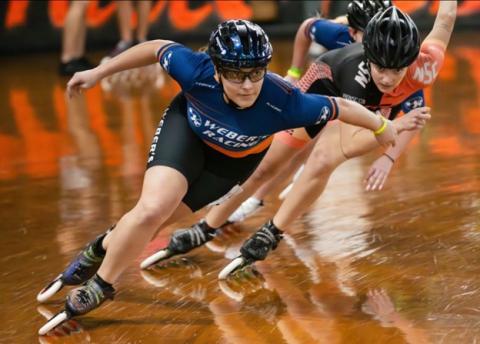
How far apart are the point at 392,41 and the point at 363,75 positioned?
1.70 ft

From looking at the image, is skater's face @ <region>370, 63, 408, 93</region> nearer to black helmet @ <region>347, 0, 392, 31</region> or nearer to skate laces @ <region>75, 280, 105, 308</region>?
black helmet @ <region>347, 0, 392, 31</region>

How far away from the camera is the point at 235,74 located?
15.7 ft

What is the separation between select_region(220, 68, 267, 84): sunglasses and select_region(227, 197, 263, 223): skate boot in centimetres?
209

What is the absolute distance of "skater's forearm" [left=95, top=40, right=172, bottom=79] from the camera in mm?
5094

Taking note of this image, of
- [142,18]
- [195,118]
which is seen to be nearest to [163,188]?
[195,118]

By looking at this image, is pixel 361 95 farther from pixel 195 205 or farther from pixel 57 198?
pixel 57 198

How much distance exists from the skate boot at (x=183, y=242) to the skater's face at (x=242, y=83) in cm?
143

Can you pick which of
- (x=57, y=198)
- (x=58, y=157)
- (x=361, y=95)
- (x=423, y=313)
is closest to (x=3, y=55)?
(x=58, y=157)

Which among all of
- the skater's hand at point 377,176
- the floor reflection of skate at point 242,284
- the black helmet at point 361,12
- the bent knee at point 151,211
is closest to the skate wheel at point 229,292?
the floor reflection of skate at point 242,284

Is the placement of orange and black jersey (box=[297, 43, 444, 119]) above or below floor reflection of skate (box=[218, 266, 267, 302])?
above

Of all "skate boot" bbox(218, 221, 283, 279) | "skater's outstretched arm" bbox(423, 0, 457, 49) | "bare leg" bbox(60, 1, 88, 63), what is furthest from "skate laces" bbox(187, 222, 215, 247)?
"bare leg" bbox(60, 1, 88, 63)

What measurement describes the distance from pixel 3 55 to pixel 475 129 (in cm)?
779

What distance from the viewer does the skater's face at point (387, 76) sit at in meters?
5.50

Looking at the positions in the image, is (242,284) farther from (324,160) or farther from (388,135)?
(388,135)
